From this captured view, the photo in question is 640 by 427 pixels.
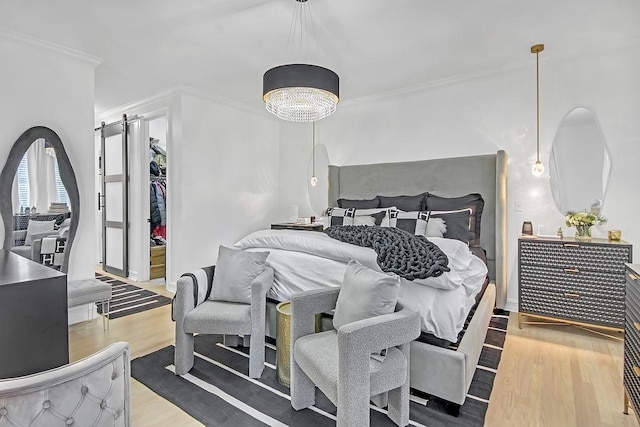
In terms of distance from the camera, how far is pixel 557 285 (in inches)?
118

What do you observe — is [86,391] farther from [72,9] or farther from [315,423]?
[72,9]

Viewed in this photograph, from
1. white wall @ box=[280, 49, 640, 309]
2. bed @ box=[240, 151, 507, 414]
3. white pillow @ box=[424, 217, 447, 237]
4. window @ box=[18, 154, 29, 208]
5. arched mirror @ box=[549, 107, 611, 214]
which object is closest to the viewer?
bed @ box=[240, 151, 507, 414]

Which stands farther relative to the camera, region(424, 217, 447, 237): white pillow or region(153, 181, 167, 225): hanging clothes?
region(153, 181, 167, 225): hanging clothes

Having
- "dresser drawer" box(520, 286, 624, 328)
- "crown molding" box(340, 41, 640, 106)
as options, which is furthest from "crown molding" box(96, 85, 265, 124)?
"dresser drawer" box(520, 286, 624, 328)

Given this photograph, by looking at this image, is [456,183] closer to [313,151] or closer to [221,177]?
[313,151]

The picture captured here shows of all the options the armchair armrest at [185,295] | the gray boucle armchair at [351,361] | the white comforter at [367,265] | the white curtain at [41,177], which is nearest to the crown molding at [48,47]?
the white curtain at [41,177]

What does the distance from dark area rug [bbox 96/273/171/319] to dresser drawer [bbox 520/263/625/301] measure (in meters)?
3.83

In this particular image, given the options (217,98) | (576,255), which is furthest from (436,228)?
(217,98)

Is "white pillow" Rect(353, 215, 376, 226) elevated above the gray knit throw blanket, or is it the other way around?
"white pillow" Rect(353, 215, 376, 226)

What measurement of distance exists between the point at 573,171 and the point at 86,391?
4.05 metres

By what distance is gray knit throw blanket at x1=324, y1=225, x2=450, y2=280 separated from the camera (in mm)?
Answer: 2004

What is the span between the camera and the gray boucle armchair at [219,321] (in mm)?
2262

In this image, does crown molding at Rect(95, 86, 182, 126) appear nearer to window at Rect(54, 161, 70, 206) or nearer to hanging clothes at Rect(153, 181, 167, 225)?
hanging clothes at Rect(153, 181, 167, 225)

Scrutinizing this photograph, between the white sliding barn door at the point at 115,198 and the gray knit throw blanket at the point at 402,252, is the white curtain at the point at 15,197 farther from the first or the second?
the gray knit throw blanket at the point at 402,252
